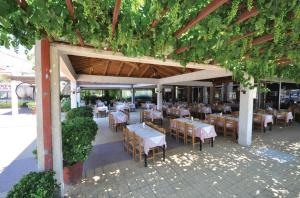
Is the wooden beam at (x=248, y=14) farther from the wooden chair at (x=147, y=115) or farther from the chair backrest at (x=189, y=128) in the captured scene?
the wooden chair at (x=147, y=115)

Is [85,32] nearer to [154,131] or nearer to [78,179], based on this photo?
[78,179]

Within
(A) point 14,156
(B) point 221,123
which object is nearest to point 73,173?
(A) point 14,156

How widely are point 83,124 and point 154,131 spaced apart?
220 centimetres

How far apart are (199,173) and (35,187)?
3459mm

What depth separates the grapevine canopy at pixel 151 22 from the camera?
1.59 meters

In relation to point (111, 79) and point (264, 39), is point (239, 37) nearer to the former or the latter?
point (264, 39)

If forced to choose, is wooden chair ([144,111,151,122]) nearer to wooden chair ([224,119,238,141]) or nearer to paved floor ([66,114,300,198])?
paved floor ([66,114,300,198])

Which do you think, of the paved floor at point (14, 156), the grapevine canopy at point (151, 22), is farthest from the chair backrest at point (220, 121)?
the paved floor at point (14, 156)

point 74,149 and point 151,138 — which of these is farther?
point 151,138

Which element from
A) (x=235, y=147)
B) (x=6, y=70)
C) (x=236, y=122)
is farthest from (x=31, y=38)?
(x=6, y=70)

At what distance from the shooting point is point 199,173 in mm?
4039

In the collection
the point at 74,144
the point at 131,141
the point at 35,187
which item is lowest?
the point at 131,141

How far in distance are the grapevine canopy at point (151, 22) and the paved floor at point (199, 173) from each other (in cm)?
285

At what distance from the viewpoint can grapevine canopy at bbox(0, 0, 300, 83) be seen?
1.59 m
